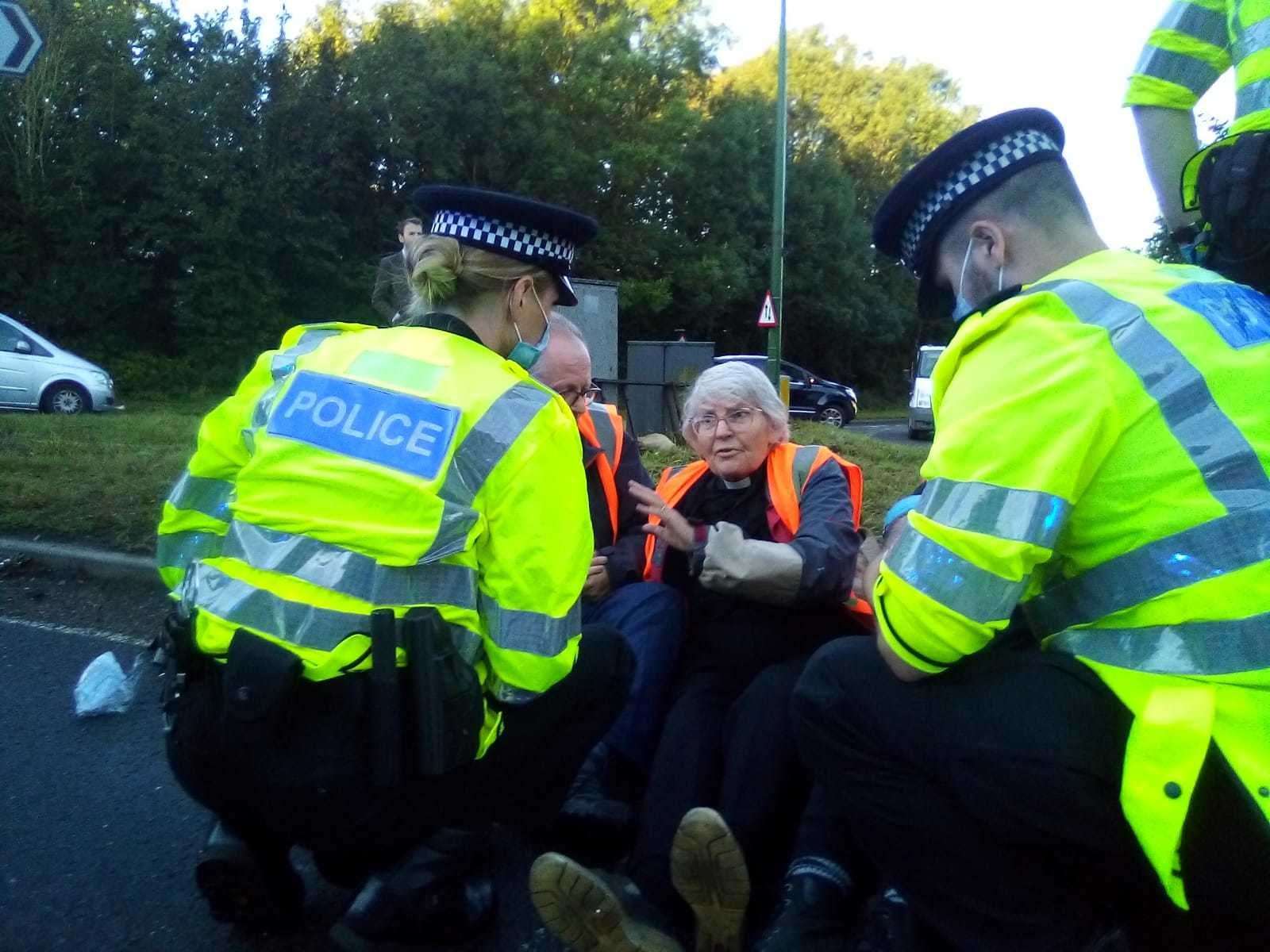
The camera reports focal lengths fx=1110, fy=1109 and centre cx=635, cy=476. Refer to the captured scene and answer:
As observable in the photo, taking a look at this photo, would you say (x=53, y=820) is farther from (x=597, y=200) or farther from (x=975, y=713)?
(x=597, y=200)

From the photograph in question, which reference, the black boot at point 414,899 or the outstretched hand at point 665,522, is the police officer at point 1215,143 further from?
the black boot at point 414,899

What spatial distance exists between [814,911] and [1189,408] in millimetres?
1214

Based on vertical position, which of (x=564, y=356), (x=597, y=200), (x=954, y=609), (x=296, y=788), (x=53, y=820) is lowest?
(x=53, y=820)

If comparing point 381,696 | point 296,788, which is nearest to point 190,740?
point 296,788

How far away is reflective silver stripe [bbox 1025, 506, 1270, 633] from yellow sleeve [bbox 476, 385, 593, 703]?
895mm

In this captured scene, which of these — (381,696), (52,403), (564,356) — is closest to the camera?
(381,696)

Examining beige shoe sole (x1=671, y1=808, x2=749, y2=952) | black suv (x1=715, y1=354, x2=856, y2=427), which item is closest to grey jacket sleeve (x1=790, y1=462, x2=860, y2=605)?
beige shoe sole (x1=671, y1=808, x2=749, y2=952)

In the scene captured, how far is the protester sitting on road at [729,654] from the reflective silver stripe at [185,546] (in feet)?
3.34

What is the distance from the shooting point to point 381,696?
6.21ft

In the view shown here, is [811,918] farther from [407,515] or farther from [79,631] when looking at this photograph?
[79,631]

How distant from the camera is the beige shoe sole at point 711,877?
79.4 inches

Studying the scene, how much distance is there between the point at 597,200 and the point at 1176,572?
28332 millimetres

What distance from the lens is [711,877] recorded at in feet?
6.74

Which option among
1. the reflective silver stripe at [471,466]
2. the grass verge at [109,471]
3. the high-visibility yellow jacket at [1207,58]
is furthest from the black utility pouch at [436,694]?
the grass verge at [109,471]
